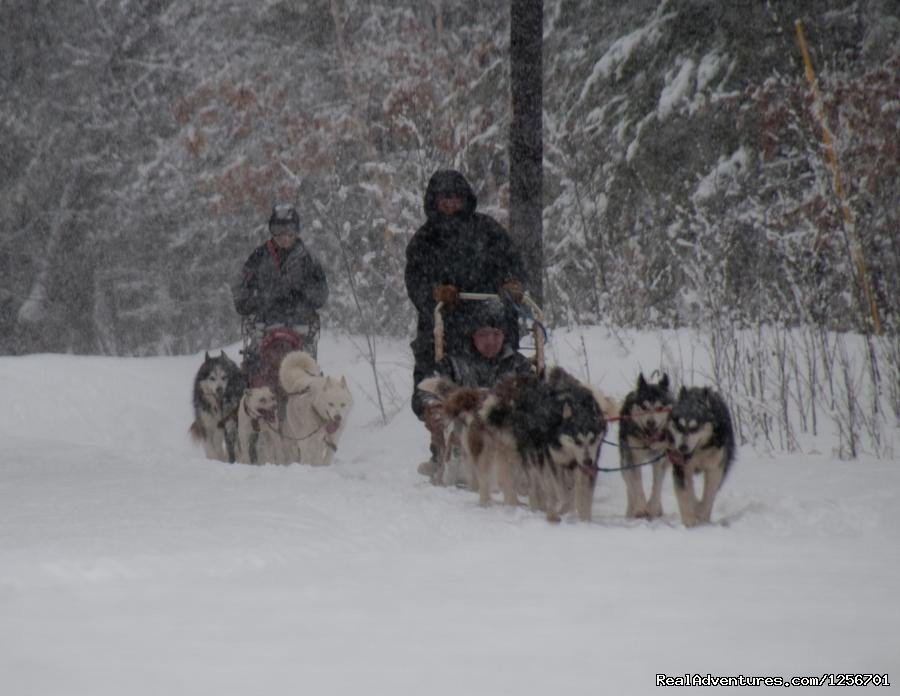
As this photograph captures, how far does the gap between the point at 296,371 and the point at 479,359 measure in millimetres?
1824

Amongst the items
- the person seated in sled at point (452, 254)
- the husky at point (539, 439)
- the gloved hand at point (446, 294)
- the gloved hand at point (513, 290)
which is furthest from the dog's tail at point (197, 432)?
the husky at point (539, 439)

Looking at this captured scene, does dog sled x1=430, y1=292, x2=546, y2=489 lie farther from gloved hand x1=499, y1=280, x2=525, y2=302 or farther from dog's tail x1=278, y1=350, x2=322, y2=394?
dog's tail x1=278, y1=350, x2=322, y2=394

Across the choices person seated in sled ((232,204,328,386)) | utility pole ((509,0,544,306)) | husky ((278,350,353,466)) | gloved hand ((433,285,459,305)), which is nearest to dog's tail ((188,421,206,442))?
person seated in sled ((232,204,328,386))

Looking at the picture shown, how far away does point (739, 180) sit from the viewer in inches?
485

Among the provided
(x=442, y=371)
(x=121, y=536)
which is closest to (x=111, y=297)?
(x=442, y=371)

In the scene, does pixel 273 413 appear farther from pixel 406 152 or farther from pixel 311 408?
pixel 406 152

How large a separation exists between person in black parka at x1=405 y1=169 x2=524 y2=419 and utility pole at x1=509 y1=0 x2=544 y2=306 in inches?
63.8

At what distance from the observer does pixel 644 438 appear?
622 cm

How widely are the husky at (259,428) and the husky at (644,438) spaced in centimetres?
351

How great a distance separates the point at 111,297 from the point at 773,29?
1959cm

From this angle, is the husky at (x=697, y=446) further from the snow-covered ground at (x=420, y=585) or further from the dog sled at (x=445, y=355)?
the dog sled at (x=445, y=355)

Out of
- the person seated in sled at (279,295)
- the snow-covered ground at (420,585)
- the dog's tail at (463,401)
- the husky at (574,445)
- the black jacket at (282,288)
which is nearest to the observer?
the snow-covered ground at (420,585)

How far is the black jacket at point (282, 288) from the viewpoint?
384 inches

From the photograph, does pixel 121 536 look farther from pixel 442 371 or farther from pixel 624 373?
pixel 624 373
